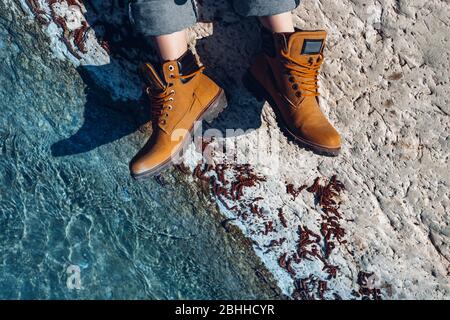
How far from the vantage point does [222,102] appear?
318cm

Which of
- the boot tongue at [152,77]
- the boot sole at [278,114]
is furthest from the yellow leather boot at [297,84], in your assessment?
the boot tongue at [152,77]

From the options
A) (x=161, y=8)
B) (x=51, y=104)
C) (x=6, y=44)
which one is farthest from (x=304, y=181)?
(x=6, y=44)

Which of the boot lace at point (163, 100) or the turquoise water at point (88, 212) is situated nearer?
the boot lace at point (163, 100)

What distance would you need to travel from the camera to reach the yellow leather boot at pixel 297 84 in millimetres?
2842

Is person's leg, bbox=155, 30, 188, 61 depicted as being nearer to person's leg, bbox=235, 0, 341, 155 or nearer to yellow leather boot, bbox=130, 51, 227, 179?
yellow leather boot, bbox=130, 51, 227, 179

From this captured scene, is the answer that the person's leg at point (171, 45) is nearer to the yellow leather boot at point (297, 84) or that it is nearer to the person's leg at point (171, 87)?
the person's leg at point (171, 87)

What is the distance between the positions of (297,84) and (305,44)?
0.24 metres

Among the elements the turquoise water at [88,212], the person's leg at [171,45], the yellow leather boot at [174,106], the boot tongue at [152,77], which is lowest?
the turquoise water at [88,212]

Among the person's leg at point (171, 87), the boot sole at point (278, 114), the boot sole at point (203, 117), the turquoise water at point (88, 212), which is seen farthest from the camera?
the turquoise water at point (88, 212)

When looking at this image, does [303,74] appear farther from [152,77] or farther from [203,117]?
[152,77]

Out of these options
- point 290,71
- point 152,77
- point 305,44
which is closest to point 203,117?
point 152,77

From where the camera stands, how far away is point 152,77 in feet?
9.56

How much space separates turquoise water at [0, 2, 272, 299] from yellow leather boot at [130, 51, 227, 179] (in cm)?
44

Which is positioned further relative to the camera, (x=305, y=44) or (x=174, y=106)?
(x=174, y=106)
